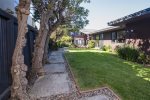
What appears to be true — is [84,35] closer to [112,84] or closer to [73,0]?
[73,0]

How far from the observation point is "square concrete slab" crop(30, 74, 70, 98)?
8156 millimetres

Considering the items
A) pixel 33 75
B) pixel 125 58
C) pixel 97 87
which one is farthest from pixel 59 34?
pixel 97 87

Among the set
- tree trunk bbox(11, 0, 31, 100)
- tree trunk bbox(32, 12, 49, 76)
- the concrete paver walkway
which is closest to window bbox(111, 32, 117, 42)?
the concrete paver walkway

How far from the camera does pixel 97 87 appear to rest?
8.62 metres

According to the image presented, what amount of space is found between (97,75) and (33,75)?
2.74 metres

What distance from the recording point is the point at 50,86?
357 inches

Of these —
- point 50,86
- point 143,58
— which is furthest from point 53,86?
point 143,58

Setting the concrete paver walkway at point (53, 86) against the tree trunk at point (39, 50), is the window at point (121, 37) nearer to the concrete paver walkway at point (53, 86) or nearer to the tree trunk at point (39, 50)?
the concrete paver walkway at point (53, 86)

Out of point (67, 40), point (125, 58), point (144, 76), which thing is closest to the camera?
point (144, 76)

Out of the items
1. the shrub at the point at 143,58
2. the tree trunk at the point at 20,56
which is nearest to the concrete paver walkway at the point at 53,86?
the tree trunk at the point at 20,56

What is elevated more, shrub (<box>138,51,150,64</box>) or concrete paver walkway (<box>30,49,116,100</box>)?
shrub (<box>138,51,150,64</box>)

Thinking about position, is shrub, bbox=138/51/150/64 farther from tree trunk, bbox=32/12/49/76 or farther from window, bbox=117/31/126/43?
tree trunk, bbox=32/12/49/76

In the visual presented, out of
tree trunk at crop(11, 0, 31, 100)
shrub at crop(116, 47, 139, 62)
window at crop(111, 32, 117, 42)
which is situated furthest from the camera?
window at crop(111, 32, 117, 42)

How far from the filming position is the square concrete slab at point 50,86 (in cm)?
816
